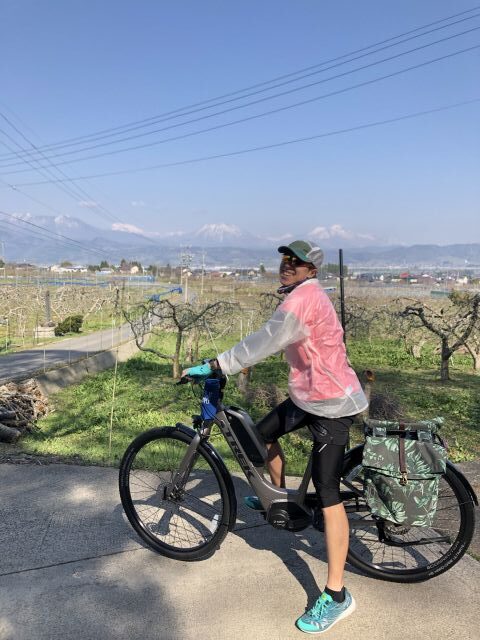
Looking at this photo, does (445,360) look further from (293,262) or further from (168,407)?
(293,262)

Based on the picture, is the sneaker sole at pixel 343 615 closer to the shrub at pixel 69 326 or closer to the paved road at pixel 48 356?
the paved road at pixel 48 356

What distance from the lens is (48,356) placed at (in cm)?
1844

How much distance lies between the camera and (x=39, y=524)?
3152mm

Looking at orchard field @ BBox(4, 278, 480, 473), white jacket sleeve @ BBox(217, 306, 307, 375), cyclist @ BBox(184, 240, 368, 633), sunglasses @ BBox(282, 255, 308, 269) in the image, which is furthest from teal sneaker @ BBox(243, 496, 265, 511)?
orchard field @ BBox(4, 278, 480, 473)

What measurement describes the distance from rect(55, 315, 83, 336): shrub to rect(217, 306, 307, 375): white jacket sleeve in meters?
28.6

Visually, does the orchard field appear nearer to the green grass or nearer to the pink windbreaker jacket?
the green grass

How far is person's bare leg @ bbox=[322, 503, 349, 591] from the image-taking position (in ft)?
7.91

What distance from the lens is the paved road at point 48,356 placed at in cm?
1435

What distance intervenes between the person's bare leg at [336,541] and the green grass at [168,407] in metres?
1.73

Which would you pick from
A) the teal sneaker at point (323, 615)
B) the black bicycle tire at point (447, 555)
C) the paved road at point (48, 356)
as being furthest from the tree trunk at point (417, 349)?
the teal sneaker at point (323, 615)

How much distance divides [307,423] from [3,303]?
1436 inches

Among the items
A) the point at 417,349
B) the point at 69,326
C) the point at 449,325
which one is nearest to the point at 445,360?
the point at 449,325

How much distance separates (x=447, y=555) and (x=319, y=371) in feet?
4.05

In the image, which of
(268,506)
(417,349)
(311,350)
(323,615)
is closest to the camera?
(323,615)
